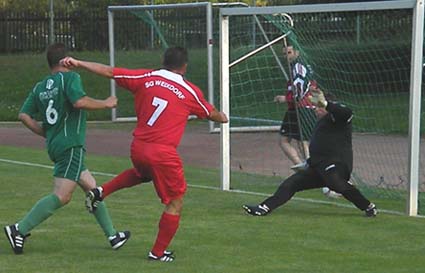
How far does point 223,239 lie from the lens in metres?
10.0

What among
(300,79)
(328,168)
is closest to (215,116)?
(328,168)

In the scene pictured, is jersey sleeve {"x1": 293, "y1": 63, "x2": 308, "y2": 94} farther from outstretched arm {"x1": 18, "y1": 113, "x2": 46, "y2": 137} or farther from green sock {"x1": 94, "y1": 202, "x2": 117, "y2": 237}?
outstretched arm {"x1": 18, "y1": 113, "x2": 46, "y2": 137}

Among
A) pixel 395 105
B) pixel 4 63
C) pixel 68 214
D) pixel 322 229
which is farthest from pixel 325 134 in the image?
pixel 4 63

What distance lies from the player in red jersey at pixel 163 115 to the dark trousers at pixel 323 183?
9.29ft

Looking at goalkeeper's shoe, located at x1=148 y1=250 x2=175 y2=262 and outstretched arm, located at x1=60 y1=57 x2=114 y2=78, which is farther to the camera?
goalkeeper's shoe, located at x1=148 y1=250 x2=175 y2=262

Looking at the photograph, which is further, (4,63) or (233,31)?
(4,63)

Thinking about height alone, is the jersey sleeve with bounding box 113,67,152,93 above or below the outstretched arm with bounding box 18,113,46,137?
above

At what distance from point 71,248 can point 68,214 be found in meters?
2.01

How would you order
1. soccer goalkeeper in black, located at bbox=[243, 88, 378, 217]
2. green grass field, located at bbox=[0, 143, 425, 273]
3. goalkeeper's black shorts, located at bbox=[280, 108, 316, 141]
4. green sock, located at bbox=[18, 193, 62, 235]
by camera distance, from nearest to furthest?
green grass field, located at bbox=[0, 143, 425, 273], green sock, located at bbox=[18, 193, 62, 235], soccer goalkeeper in black, located at bbox=[243, 88, 378, 217], goalkeeper's black shorts, located at bbox=[280, 108, 316, 141]

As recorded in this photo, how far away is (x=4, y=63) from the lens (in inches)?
1378

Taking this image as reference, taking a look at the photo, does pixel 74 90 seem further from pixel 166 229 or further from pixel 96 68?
pixel 166 229

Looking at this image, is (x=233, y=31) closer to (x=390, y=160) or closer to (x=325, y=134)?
(x=390, y=160)

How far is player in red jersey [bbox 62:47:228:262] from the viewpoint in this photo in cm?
859

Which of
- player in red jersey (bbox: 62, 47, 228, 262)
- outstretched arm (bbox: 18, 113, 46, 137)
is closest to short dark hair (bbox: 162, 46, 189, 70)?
player in red jersey (bbox: 62, 47, 228, 262)
